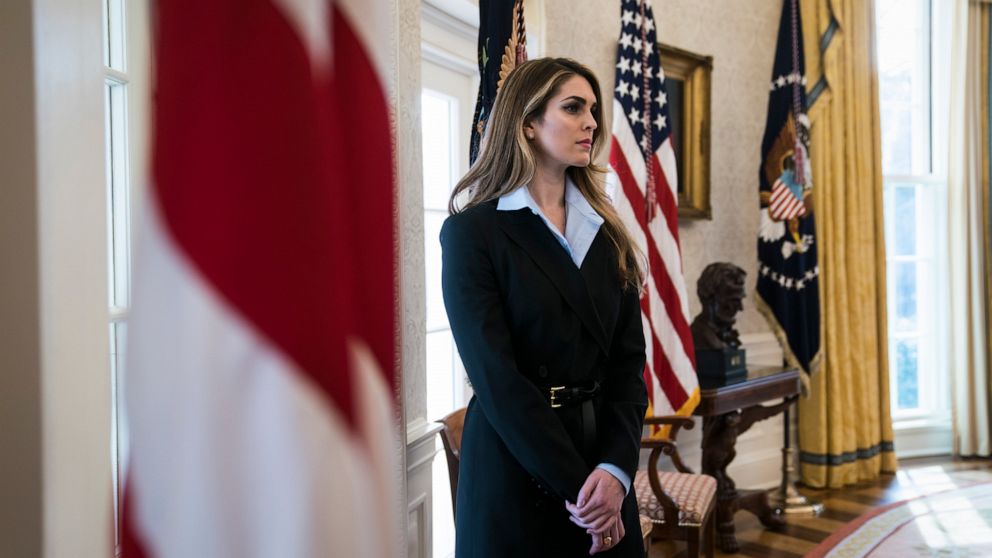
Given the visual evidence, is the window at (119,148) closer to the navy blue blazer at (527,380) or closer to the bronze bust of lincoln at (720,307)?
the navy blue blazer at (527,380)

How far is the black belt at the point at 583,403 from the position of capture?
150 cm

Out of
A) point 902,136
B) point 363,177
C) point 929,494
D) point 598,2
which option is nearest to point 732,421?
point 929,494

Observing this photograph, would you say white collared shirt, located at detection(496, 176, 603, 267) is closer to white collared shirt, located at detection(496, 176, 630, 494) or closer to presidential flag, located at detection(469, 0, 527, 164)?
white collared shirt, located at detection(496, 176, 630, 494)

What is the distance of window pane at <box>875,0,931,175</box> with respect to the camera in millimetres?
5535

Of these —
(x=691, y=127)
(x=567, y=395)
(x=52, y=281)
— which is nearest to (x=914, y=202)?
(x=691, y=127)

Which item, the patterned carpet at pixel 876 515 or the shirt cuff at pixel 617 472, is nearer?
the shirt cuff at pixel 617 472

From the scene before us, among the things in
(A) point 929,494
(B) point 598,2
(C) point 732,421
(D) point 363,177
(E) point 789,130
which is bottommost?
(A) point 929,494

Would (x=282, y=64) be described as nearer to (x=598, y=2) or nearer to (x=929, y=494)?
(x=598, y=2)

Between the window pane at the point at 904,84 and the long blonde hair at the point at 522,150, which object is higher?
the window pane at the point at 904,84

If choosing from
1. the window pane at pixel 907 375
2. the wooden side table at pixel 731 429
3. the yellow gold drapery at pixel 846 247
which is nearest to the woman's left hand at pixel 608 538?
the wooden side table at pixel 731 429

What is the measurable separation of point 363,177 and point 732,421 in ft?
12.0

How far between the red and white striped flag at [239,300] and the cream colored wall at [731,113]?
4071 mm

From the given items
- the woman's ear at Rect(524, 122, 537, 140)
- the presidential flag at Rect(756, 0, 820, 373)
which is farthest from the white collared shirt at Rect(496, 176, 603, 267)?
the presidential flag at Rect(756, 0, 820, 373)

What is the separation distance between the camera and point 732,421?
151 inches
